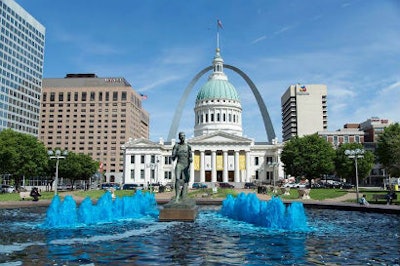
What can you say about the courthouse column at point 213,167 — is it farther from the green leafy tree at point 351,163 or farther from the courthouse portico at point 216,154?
the green leafy tree at point 351,163

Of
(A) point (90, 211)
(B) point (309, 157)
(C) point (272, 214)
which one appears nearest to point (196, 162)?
(B) point (309, 157)

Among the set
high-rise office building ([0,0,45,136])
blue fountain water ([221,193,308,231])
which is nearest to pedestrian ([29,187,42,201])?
blue fountain water ([221,193,308,231])

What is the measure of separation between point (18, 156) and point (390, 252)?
67.1 meters

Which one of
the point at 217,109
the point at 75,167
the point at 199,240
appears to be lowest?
the point at 199,240

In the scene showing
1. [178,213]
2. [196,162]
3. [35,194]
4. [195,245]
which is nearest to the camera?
[195,245]

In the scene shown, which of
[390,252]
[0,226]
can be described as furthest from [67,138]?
[390,252]

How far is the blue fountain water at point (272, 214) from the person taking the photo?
19.4 metres

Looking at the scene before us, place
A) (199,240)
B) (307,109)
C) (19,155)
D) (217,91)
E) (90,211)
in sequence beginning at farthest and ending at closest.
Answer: (307,109), (217,91), (19,155), (90,211), (199,240)

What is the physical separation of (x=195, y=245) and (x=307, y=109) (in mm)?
170239

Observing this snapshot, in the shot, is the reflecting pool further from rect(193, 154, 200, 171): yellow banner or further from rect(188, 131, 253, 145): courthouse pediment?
rect(188, 131, 253, 145): courthouse pediment

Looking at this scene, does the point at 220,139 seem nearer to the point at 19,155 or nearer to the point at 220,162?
the point at 220,162

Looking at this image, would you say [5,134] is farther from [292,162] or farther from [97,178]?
[97,178]

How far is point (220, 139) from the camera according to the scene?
112688 mm

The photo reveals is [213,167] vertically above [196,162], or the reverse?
[196,162]
